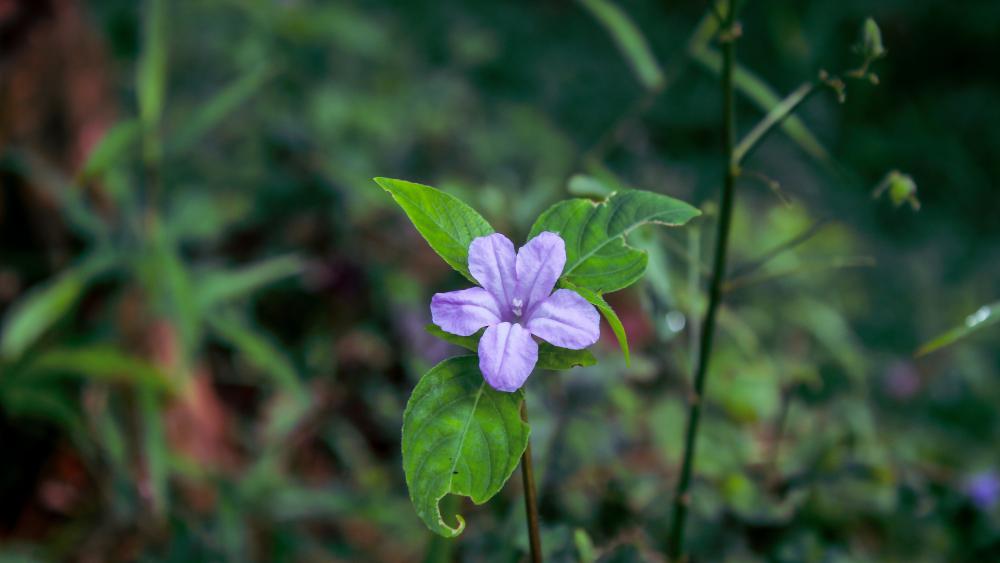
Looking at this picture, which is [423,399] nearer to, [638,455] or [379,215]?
[638,455]

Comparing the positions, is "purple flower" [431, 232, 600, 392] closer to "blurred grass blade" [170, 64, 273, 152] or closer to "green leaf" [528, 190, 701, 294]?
"green leaf" [528, 190, 701, 294]

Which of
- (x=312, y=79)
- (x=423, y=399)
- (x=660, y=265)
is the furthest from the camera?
(x=312, y=79)

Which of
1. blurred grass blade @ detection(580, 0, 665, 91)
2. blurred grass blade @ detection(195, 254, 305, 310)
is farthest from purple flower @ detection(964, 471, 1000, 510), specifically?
blurred grass blade @ detection(195, 254, 305, 310)

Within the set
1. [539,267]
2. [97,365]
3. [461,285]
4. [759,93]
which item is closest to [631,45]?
[759,93]

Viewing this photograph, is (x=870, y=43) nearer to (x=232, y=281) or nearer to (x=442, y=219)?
(x=442, y=219)

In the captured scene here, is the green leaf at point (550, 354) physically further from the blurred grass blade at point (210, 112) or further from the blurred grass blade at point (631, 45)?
the blurred grass blade at point (210, 112)

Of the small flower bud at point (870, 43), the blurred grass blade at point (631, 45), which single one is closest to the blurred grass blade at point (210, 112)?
the blurred grass blade at point (631, 45)

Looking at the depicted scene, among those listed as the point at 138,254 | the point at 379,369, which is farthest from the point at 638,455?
the point at 138,254
